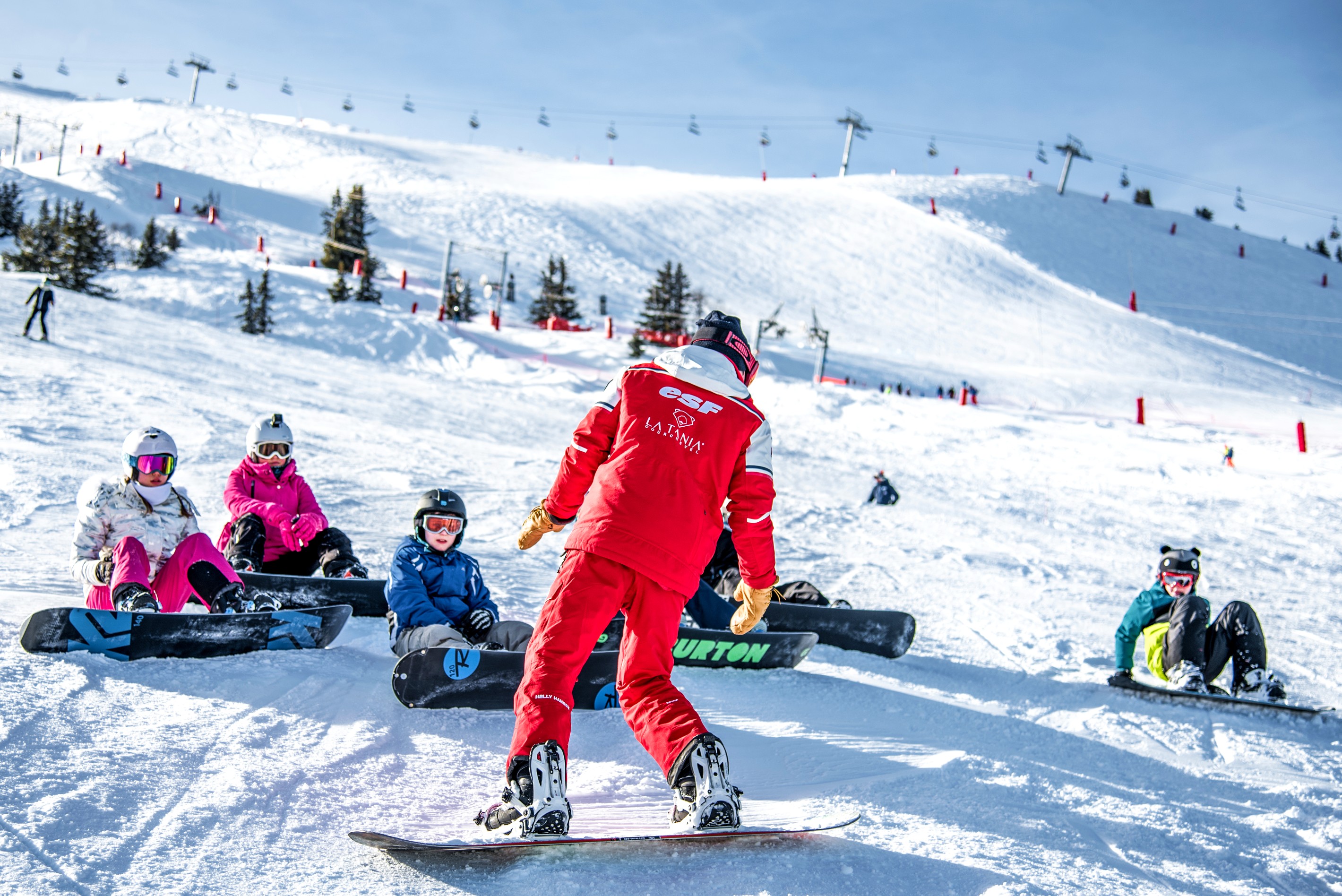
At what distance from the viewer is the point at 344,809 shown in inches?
109

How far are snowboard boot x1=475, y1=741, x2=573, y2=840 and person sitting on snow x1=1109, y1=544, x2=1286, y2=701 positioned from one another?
3773 millimetres

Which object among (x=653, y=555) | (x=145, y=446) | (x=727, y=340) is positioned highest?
(x=727, y=340)

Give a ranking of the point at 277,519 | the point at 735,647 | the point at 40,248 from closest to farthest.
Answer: the point at 735,647, the point at 277,519, the point at 40,248

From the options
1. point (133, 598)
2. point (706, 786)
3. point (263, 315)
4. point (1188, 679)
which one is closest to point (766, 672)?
point (706, 786)

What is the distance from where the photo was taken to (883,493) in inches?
436

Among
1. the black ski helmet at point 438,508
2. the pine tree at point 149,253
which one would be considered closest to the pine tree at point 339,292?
the pine tree at point 149,253

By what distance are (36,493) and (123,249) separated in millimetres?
27893

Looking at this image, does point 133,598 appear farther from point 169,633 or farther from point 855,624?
point 855,624

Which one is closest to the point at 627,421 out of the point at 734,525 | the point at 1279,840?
the point at 734,525

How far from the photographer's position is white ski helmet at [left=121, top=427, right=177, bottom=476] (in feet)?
13.7

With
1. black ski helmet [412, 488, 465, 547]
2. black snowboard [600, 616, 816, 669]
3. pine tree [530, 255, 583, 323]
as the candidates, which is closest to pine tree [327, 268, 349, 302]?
pine tree [530, 255, 583, 323]

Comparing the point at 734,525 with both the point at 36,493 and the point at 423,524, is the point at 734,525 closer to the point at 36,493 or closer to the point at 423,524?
the point at 423,524

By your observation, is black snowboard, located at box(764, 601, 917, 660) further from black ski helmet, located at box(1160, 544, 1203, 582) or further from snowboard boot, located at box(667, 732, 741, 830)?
snowboard boot, located at box(667, 732, 741, 830)

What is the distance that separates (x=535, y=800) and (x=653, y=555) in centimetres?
80
